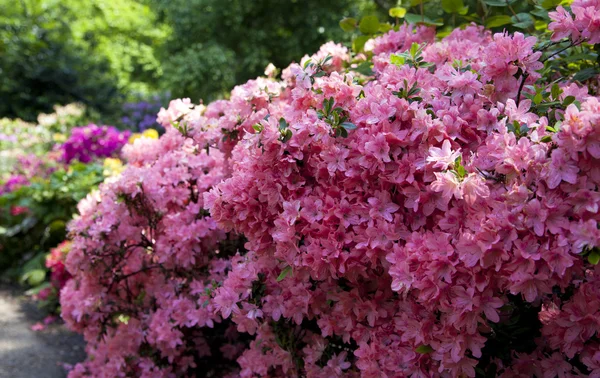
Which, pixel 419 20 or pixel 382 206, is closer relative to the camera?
pixel 382 206

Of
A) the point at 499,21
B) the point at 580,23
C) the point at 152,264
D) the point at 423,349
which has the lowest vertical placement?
the point at 152,264

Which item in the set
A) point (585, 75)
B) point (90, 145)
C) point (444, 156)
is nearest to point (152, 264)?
point (444, 156)

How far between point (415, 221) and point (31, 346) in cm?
321

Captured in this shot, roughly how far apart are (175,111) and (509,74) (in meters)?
1.49

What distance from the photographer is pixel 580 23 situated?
1634 mm

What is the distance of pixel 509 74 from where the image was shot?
1.68m

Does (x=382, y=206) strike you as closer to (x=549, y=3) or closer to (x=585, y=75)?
(x=585, y=75)

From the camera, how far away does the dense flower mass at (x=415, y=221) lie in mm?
1346

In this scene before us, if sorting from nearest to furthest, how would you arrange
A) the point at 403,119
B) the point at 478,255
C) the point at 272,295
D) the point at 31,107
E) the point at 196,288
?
the point at 478,255 < the point at 403,119 < the point at 272,295 < the point at 196,288 < the point at 31,107

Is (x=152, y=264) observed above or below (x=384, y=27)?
below

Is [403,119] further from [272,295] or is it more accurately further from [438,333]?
[272,295]

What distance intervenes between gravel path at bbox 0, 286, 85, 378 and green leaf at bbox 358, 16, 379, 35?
2594 mm

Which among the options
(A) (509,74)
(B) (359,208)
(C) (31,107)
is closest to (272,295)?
(B) (359,208)

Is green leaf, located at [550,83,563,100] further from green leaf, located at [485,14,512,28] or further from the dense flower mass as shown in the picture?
green leaf, located at [485,14,512,28]
